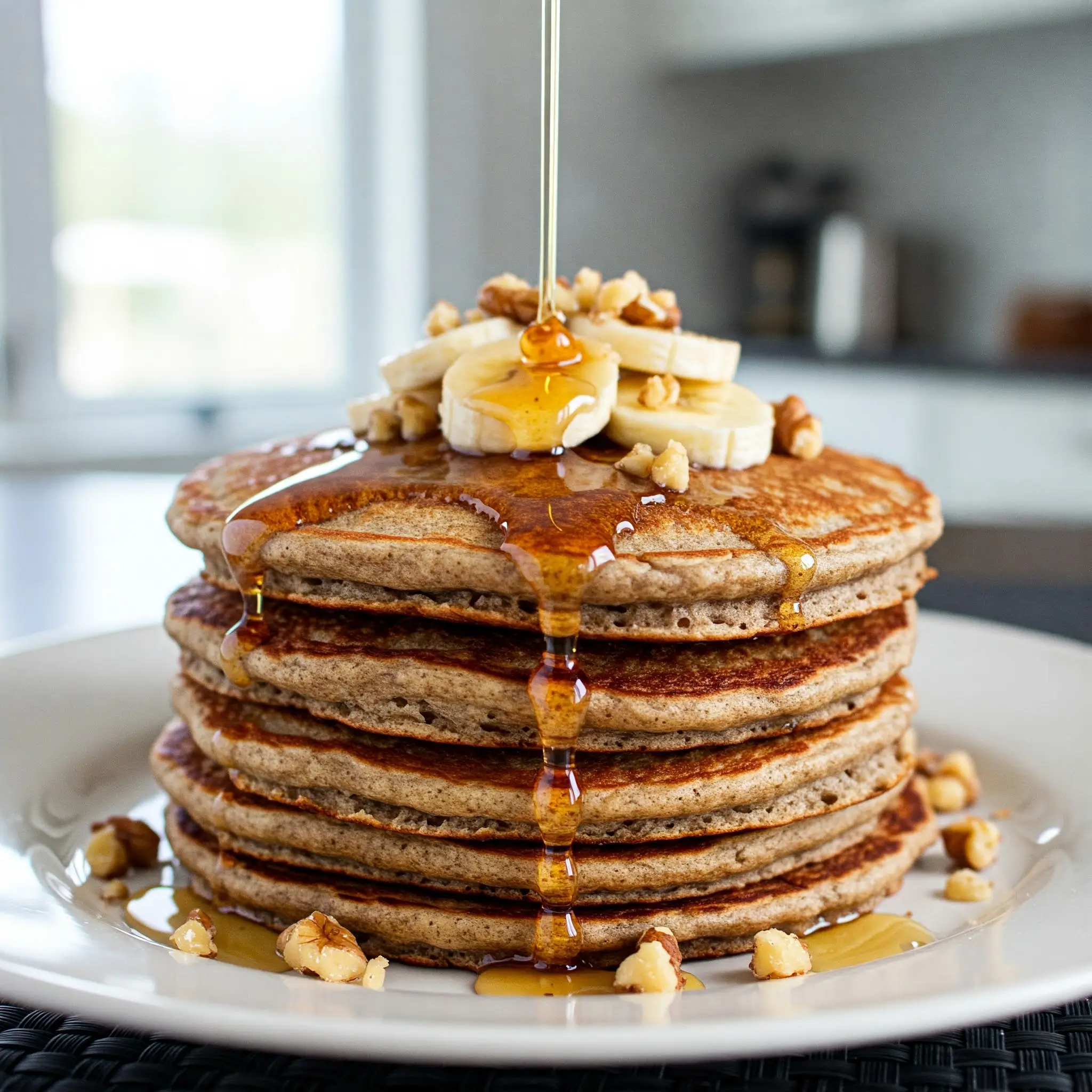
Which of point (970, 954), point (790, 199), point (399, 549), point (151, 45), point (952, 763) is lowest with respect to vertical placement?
point (952, 763)

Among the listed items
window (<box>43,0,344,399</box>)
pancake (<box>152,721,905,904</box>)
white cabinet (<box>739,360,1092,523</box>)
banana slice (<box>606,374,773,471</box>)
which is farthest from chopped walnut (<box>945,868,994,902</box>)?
window (<box>43,0,344,399</box>)

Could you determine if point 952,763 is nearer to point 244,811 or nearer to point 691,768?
point 691,768

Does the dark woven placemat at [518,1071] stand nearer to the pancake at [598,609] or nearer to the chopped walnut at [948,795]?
the pancake at [598,609]

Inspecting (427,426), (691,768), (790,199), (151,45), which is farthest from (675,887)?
(790,199)

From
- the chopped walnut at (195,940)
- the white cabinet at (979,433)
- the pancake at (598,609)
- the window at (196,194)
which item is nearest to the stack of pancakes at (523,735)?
the pancake at (598,609)

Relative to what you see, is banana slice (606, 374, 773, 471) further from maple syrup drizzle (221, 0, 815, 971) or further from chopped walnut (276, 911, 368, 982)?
chopped walnut (276, 911, 368, 982)

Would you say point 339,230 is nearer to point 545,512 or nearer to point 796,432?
point 796,432
